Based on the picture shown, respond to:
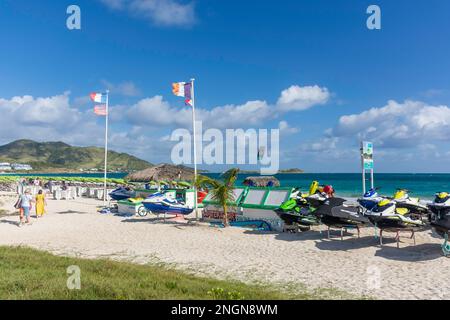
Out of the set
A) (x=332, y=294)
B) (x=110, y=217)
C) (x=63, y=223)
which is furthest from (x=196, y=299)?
(x=110, y=217)

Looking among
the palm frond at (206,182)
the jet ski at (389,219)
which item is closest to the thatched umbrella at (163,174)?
the palm frond at (206,182)

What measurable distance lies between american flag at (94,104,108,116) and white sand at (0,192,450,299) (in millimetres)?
7675

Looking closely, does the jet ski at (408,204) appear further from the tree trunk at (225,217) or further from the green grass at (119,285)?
the green grass at (119,285)

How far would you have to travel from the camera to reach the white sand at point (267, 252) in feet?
24.6

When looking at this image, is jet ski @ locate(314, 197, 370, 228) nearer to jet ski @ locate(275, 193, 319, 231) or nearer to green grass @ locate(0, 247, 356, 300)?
jet ski @ locate(275, 193, 319, 231)

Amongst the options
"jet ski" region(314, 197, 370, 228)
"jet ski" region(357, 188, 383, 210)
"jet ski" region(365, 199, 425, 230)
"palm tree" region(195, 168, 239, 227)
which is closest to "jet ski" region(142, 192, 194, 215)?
"palm tree" region(195, 168, 239, 227)

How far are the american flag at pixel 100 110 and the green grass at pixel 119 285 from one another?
48.2 ft

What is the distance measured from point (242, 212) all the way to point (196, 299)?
32.8 ft

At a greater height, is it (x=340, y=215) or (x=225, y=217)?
(x=340, y=215)

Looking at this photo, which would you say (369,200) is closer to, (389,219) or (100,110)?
(389,219)

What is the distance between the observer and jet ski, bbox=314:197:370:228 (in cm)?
1145

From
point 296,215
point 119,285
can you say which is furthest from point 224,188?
point 119,285

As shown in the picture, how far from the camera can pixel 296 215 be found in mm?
13062

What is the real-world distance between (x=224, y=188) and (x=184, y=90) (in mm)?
5408
